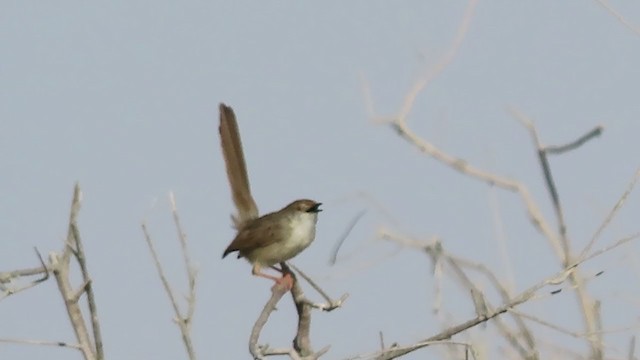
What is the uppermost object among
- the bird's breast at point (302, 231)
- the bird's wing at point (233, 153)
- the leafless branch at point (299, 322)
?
the bird's wing at point (233, 153)

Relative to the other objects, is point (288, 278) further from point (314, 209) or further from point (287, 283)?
point (314, 209)

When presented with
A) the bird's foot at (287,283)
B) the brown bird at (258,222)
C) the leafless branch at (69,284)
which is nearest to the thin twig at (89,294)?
the leafless branch at (69,284)

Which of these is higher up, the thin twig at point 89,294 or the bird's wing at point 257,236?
the bird's wing at point 257,236

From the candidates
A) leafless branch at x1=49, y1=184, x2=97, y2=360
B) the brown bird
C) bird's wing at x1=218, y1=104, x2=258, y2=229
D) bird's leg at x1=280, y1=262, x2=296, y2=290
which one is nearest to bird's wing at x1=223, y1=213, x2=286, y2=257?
the brown bird

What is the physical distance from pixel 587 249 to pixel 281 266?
1.90 metres

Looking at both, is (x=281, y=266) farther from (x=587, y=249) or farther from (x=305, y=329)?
(x=587, y=249)

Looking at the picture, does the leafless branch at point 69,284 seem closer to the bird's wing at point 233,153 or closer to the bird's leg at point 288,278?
the bird's leg at point 288,278

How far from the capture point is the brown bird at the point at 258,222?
229 inches

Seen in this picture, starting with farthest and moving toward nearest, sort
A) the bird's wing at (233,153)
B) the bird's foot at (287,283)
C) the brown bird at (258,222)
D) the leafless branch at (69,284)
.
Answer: the bird's wing at (233,153) → the brown bird at (258,222) → the bird's foot at (287,283) → the leafless branch at (69,284)

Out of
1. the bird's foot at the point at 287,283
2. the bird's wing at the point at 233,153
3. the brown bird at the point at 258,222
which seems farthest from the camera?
the bird's wing at the point at 233,153

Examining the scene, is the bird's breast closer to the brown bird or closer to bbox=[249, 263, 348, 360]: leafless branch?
the brown bird

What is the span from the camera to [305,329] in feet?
13.7

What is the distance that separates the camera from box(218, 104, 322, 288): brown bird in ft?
19.1

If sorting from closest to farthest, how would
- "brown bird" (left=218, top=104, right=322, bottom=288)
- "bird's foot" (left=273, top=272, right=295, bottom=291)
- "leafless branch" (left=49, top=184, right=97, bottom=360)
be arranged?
"leafless branch" (left=49, top=184, right=97, bottom=360)
"bird's foot" (left=273, top=272, right=295, bottom=291)
"brown bird" (left=218, top=104, right=322, bottom=288)
